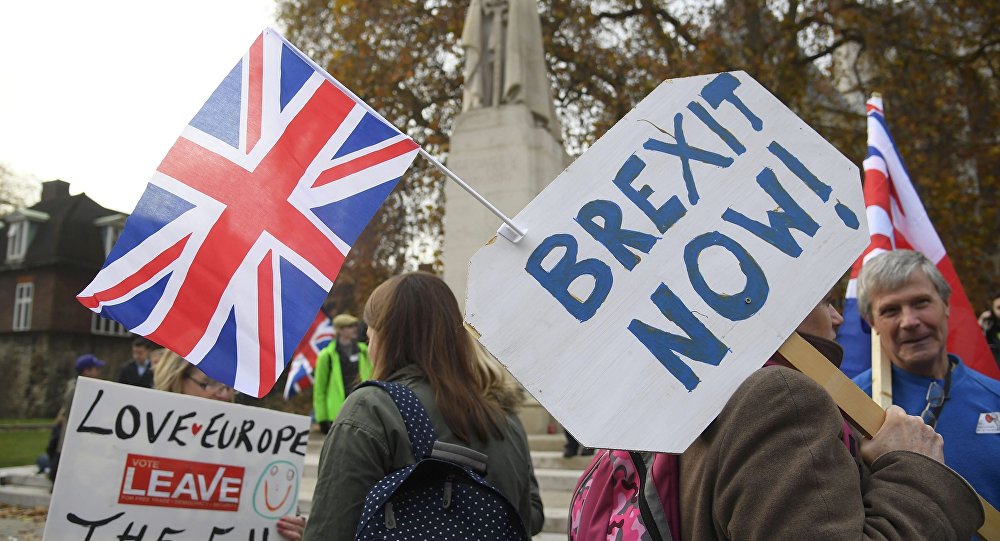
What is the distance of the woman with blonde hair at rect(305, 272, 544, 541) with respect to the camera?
1896 mm

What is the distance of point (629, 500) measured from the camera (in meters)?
1.49

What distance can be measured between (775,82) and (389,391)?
12352 millimetres

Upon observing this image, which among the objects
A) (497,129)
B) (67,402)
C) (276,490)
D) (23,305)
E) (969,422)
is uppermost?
(497,129)

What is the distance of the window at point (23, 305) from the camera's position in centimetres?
3837

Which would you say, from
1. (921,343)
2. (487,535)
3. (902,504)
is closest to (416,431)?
(487,535)

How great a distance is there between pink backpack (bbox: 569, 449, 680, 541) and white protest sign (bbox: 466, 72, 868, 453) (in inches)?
4.9

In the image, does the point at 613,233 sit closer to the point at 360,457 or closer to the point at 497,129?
the point at 360,457

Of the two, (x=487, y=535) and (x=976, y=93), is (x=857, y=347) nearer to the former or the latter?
(x=487, y=535)

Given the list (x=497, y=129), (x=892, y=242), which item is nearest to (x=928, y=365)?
(x=892, y=242)

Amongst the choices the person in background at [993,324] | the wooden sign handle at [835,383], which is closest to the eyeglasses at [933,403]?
the wooden sign handle at [835,383]

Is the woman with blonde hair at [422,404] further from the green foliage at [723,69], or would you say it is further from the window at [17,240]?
the window at [17,240]

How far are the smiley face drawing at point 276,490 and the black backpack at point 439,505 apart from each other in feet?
4.01

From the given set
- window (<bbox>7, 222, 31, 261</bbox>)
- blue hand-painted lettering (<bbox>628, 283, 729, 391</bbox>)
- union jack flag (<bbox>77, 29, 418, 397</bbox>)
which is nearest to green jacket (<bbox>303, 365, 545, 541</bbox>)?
union jack flag (<bbox>77, 29, 418, 397</bbox>)

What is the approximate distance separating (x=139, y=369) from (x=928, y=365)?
7865mm
